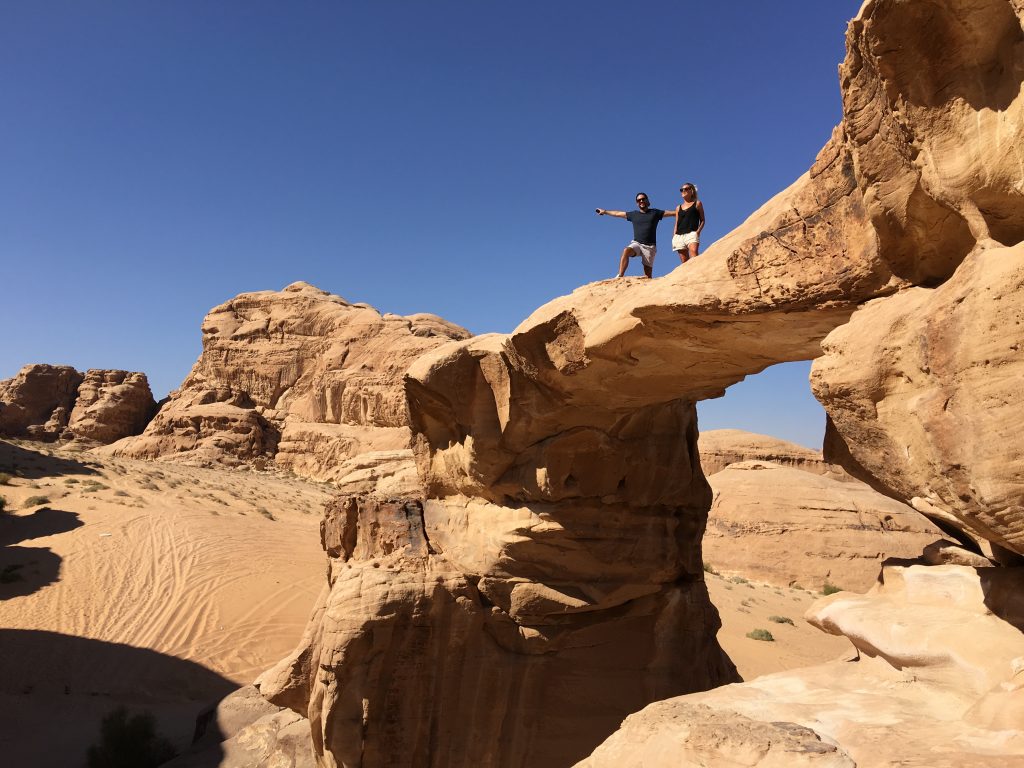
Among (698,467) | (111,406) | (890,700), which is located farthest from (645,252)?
(111,406)

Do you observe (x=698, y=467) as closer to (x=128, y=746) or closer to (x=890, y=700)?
(x=890, y=700)

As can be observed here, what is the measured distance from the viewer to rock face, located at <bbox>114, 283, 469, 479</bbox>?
35375 mm

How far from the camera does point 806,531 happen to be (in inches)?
776

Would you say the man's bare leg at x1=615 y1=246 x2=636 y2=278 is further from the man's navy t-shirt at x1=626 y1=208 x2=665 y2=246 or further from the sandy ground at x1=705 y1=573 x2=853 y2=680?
the sandy ground at x1=705 y1=573 x2=853 y2=680

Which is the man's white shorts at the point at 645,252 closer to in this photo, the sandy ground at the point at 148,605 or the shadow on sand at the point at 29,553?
the sandy ground at the point at 148,605

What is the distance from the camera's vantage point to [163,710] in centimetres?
1197

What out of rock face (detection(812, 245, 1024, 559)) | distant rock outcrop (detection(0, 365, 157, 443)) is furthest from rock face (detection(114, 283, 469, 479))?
rock face (detection(812, 245, 1024, 559))

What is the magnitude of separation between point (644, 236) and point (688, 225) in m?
0.68

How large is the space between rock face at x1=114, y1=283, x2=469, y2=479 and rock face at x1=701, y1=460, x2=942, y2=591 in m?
16.8

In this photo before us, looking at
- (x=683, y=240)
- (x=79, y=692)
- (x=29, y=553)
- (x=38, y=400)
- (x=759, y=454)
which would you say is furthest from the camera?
(x=38, y=400)

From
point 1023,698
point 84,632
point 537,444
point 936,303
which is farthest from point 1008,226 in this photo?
point 84,632

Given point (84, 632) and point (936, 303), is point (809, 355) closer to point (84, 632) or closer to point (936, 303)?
point (936, 303)

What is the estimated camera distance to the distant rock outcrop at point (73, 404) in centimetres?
4125

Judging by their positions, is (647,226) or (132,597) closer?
(647,226)
